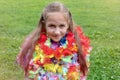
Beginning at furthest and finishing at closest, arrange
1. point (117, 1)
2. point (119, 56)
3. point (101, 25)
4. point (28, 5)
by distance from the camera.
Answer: point (117, 1) → point (28, 5) → point (101, 25) → point (119, 56)

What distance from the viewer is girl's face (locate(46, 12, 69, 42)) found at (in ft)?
10.7

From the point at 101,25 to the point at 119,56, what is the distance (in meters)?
3.54

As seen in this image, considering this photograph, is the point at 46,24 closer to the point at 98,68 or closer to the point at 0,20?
the point at 98,68

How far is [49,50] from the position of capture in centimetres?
340

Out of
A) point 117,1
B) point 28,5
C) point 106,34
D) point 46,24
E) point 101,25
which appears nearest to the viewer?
point 46,24

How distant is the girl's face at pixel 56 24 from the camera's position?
3.25m

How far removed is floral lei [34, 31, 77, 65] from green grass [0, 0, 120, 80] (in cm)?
205

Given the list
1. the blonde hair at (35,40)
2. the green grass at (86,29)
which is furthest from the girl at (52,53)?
the green grass at (86,29)

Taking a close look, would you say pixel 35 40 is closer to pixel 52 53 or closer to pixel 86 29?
pixel 52 53

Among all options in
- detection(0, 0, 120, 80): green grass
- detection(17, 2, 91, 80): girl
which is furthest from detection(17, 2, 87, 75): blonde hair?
detection(0, 0, 120, 80): green grass

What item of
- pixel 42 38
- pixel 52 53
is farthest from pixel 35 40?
pixel 52 53

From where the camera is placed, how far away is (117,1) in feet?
47.2

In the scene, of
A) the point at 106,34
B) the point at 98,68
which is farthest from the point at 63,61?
the point at 106,34

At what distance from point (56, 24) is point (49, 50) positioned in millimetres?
277
